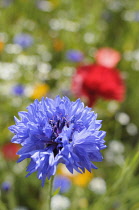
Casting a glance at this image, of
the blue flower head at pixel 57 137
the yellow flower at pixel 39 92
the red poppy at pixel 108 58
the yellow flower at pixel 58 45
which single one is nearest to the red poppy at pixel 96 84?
the yellow flower at pixel 39 92

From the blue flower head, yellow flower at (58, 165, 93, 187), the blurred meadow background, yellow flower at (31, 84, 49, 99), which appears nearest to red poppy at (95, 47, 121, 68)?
the blurred meadow background

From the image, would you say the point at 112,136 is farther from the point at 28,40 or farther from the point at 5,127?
the point at 28,40

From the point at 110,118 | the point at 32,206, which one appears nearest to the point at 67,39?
the point at 110,118

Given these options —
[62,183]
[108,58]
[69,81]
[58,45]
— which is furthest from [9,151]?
[58,45]

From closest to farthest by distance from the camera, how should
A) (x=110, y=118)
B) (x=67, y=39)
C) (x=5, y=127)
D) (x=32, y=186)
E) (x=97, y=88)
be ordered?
(x=97, y=88)
(x=32, y=186)
(x=5, y=127)
(x=110, y=118)
(x=67, y=39)

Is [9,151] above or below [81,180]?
above

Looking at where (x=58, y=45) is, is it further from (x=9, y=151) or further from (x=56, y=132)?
(x=56, y=132)

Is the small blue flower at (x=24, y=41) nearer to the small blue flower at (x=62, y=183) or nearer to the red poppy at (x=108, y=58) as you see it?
the red poppy at (x=108, y=58)
